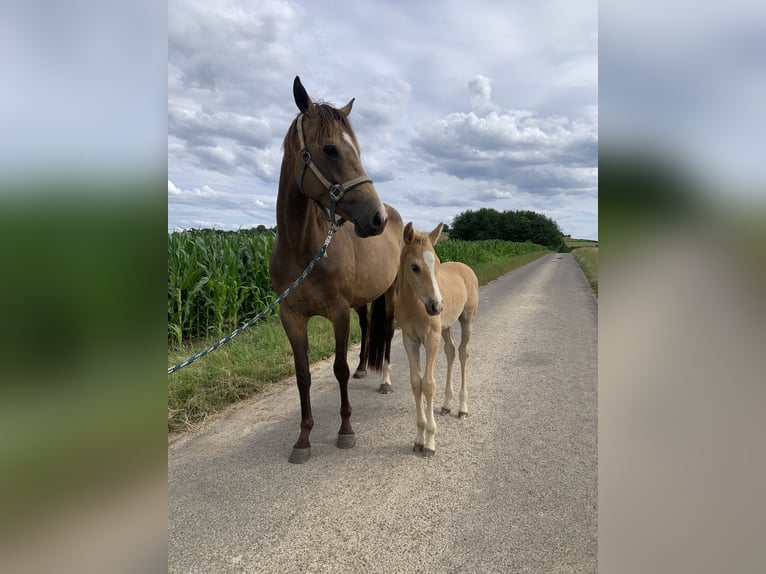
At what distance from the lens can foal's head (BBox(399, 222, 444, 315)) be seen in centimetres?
301

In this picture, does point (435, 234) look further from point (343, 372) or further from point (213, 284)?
point (213, 284)

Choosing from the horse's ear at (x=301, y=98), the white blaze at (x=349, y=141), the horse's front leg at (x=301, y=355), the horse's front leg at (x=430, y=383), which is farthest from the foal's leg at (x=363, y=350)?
the horse's ear at (x=301, y=98)

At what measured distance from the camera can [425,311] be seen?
3369 millimetres

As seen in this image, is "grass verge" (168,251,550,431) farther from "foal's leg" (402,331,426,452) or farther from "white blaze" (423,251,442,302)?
"white blaze" (423,251,442,302)

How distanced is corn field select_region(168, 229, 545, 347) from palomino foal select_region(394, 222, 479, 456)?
3.98 m

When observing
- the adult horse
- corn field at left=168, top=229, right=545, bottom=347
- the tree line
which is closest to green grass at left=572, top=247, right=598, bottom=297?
the adult horse

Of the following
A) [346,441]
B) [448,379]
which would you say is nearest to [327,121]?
[346,441]

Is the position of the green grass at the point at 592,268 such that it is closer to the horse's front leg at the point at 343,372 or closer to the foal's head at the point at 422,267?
the foal's head at the point at 422,267

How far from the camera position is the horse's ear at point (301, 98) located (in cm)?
285
